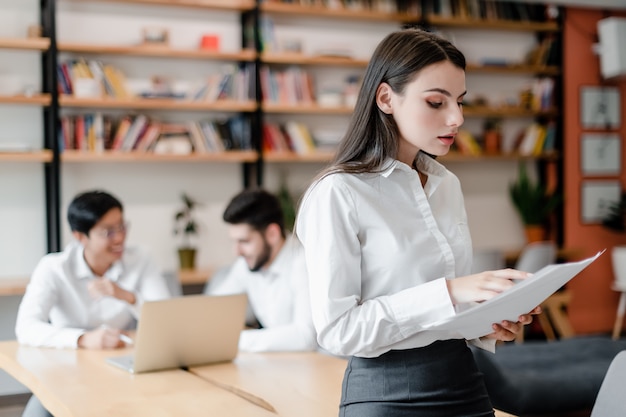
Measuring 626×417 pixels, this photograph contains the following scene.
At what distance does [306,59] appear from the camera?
19.2 feet

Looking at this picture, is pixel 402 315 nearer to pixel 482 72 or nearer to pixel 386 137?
pixel 386 137

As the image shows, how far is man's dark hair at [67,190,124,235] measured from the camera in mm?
3357

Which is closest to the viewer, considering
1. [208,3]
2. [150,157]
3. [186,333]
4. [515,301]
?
[515,301]

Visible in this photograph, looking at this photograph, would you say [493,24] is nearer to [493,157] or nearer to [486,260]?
[493,157]

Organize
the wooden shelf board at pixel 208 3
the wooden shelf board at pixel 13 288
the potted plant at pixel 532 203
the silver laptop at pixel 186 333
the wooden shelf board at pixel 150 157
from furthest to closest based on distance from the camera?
the potted plant at pixel 532 203, the wooden shelf board at pixel 208 3, the wooden shelf board at pixel 150 157, the wooden shelf board at pixel 13 288, the silver laptop at pixel 186 333

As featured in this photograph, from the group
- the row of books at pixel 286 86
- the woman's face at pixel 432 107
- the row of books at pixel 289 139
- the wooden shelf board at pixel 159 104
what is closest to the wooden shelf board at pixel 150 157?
the row of books at pixel 289 139

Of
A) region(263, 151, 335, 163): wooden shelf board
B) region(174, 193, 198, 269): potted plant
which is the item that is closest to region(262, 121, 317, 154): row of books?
region(263, 151, 335, 163): wooden shelf board

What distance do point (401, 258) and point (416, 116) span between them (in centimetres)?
27

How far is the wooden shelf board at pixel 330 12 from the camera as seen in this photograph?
5844 millimetres

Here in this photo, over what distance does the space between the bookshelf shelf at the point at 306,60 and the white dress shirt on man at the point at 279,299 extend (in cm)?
224

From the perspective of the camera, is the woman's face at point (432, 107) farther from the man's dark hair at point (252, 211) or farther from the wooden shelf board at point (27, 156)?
the wooden shelf board at point (27, 156)

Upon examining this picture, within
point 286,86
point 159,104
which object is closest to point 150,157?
point 159,104

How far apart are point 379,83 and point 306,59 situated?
14.0ft

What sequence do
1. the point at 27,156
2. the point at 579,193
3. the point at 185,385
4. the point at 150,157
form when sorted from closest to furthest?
the point at 185,385 < the point at 27,156 < the point at 150,157 < the point at 579,193
